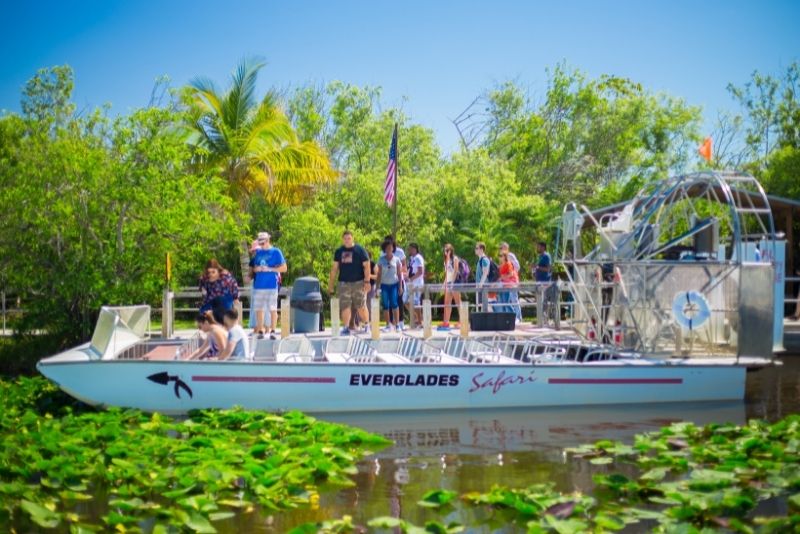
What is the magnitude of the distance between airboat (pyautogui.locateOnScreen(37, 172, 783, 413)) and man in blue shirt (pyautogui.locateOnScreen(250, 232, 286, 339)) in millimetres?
1283

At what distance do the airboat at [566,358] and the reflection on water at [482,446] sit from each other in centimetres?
26

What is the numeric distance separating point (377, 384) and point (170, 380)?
9.92 ft

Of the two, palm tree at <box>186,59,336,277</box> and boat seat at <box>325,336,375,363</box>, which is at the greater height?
palm tree at <box>186,59,336,277</box>

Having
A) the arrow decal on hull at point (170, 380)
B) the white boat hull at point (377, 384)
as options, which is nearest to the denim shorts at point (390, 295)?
the white boat hull at point (377, 384)

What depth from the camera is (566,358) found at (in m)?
16.8

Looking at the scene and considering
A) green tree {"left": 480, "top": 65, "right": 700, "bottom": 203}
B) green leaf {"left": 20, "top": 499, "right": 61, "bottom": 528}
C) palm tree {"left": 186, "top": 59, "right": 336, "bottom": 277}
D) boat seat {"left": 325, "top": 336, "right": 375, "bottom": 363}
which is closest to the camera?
green leaf {"left": 20, "top": 499, "right": 61, "bottom": 528}

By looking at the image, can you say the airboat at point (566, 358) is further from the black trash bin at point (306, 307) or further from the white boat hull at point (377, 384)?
the black trash bin at point (306, 307)

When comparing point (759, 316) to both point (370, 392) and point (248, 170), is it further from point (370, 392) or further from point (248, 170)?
point (248, 170)

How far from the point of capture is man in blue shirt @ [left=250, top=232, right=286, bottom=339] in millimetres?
17438

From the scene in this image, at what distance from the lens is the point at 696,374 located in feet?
50.1

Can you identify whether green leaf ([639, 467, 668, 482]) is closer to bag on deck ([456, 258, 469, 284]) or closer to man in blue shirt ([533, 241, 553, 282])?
man in blue shirt ([533, 241, 553, 282])

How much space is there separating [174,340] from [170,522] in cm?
827

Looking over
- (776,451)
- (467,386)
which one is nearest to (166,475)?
(467,386)

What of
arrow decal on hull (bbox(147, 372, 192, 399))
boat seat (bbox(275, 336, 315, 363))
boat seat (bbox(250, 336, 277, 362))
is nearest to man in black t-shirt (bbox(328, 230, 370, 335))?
boat seat (bbox(275, 336, 315, 363))
